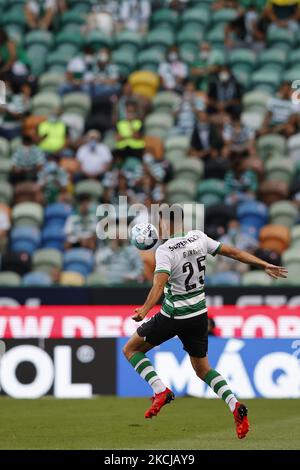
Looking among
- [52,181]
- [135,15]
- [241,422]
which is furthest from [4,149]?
[241,422]

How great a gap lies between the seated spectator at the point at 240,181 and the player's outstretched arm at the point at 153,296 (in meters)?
10.2

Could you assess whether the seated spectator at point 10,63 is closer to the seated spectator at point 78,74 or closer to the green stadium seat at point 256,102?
the seated spectator at point 78,74

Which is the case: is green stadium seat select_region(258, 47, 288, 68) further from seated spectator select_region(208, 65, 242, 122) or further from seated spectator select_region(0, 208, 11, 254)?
seated spectator select_region(0, 208, 11, 254)

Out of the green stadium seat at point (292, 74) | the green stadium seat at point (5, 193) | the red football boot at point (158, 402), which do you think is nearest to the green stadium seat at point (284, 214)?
the green stadium seat at point (292, 74)

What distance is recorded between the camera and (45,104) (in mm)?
24234

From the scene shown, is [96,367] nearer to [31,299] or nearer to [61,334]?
[61,334]

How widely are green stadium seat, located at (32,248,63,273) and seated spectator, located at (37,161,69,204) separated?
1540mm

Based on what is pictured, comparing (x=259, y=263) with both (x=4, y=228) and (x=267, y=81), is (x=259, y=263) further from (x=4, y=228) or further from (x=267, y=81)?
(x=267, y=81)

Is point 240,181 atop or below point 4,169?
below

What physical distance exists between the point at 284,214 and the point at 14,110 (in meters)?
6.00

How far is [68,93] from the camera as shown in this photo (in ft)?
80.2

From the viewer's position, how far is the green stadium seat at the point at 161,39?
25.6 metres
